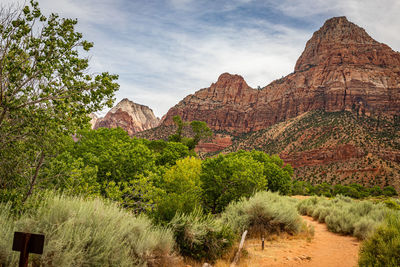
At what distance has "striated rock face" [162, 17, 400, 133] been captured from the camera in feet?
332

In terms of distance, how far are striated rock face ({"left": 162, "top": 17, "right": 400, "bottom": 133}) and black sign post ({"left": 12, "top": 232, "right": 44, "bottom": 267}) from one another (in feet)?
357

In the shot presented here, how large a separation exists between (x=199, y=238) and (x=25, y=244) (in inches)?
232

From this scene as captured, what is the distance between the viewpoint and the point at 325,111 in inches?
3804

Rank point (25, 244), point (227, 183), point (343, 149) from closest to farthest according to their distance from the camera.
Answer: point (25, 244), point (227, 183), point (343, 149)

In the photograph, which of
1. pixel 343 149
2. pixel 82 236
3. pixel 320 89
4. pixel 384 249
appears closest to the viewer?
pixel 82 236

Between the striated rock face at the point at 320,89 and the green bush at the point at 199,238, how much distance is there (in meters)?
103

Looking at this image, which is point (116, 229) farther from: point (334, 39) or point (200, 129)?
point (334, 39)

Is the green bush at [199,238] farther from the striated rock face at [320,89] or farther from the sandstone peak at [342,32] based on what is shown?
A: the sandstone peak at [342,32]

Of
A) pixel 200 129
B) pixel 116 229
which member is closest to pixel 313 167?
pixel 200 129

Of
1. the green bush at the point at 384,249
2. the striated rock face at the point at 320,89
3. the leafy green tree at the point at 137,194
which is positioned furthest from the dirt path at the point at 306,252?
the striated rock face at the point at 320,89

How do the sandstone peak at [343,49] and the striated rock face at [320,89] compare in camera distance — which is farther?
the sandstone peak at [343,49]

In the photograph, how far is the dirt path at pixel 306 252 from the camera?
28.1 feet

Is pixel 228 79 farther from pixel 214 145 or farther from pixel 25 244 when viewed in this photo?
pixel 25 244

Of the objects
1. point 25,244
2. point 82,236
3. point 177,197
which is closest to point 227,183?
A: point 177,197
